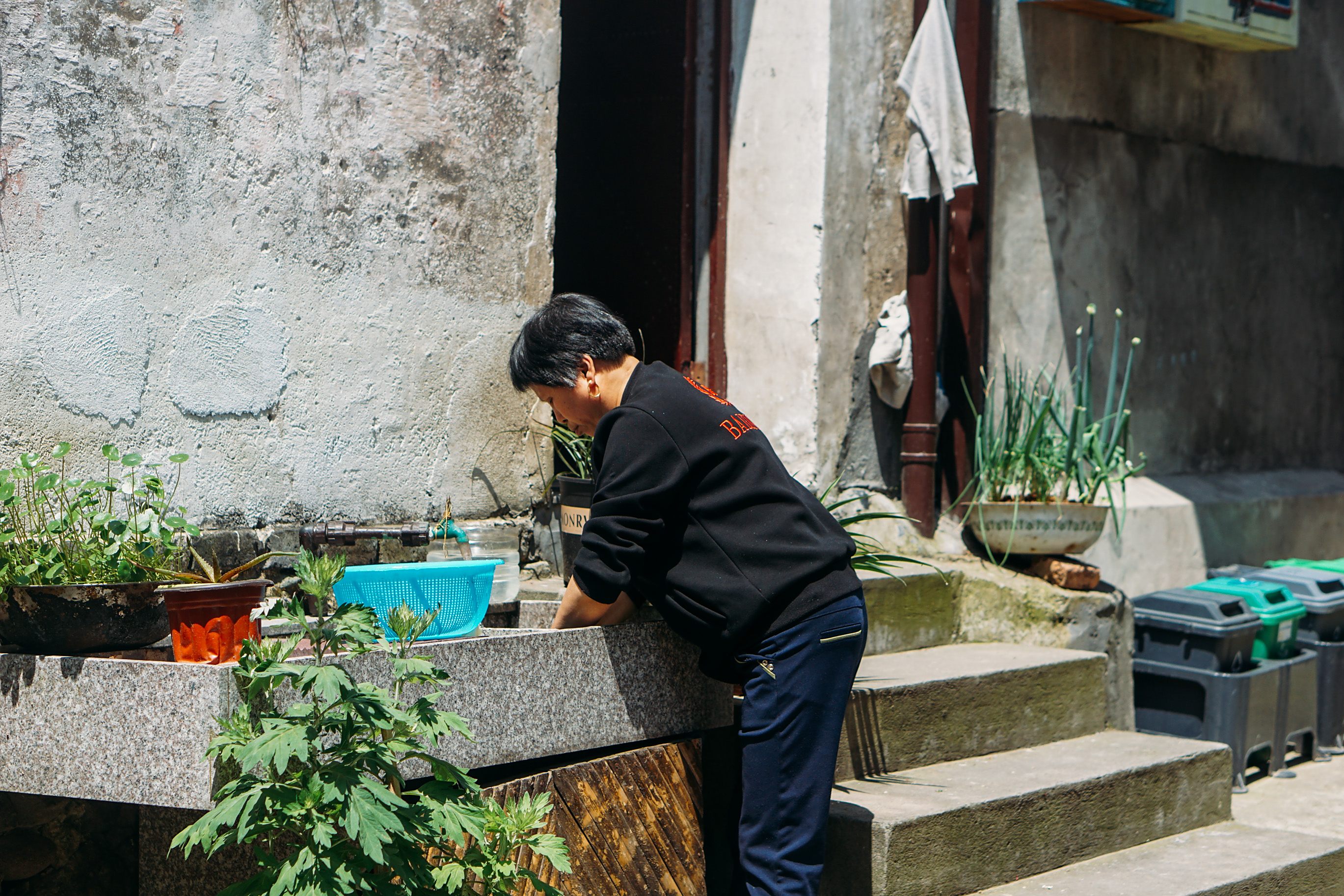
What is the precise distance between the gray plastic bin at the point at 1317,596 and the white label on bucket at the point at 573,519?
3.39m

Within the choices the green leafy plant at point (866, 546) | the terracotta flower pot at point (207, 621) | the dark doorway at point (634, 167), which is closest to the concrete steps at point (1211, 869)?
the green leafy plant at point (866, 546)

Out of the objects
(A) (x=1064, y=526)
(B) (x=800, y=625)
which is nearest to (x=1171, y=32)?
(A) (x=1064, y=526)

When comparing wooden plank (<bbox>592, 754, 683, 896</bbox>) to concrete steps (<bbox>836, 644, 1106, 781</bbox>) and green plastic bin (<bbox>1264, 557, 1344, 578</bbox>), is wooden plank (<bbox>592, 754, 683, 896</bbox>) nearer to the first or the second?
concrete steps (<bbox>836, 644, 1106, 781</bbox>)

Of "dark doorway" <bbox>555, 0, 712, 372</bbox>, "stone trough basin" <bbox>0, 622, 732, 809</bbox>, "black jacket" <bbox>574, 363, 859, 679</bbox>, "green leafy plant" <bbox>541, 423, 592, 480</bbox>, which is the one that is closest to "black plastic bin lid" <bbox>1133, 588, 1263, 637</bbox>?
"dark doorway" <bbox>555, 0, 712, 372</bbox>

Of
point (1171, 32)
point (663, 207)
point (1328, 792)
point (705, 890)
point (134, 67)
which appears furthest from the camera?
point (1171, 32)

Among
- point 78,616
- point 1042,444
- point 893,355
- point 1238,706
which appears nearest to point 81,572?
point 78,616

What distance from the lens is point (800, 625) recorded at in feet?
10.3

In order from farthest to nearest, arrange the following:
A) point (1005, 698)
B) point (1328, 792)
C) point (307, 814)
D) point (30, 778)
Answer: point (1328, 792), point (1005, 698), point (30, 778), point (307, 814)

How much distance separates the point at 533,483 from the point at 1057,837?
2.05 m

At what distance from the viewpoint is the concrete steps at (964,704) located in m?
4.22

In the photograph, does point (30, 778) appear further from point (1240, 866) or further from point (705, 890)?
point (1240, 866)

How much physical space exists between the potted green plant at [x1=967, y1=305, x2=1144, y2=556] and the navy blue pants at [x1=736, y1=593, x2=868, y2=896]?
255cm

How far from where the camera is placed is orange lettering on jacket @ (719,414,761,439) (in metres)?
3.18

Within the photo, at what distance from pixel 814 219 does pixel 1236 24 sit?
8.65 ft
